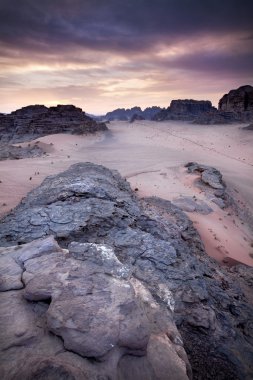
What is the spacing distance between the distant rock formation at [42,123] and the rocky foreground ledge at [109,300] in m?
31.5

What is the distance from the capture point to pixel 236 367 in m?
4.14

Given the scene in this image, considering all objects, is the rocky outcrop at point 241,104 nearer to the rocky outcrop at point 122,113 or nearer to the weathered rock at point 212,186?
the weathered rock at point 212,186

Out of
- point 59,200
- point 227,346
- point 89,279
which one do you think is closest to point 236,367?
point 227,346

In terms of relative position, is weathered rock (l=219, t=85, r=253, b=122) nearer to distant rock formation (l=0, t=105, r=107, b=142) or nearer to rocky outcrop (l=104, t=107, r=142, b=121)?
distant rock formation (l=0, t=105, r=107, b=142)

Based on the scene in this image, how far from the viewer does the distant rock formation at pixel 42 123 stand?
3716 centimetres

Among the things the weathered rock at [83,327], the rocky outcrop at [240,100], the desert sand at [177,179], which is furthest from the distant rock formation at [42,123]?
the weathered rock at [83,327]

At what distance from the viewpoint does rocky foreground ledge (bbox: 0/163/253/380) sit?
289 centimetres

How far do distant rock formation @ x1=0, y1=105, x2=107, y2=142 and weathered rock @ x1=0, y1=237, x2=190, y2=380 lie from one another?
3368 cm

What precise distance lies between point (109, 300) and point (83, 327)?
54cm

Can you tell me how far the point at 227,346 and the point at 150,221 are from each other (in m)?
3.51

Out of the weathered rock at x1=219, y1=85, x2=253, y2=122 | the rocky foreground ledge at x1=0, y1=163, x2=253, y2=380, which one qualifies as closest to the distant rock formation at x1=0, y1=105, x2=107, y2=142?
the weathered rock at x1=219, y1=85, x2=253, y2=122

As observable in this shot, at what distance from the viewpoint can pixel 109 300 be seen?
3.51m

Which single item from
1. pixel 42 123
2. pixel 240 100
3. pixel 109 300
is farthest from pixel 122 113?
pixel 109 300

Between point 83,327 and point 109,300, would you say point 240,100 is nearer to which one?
point 109,300
